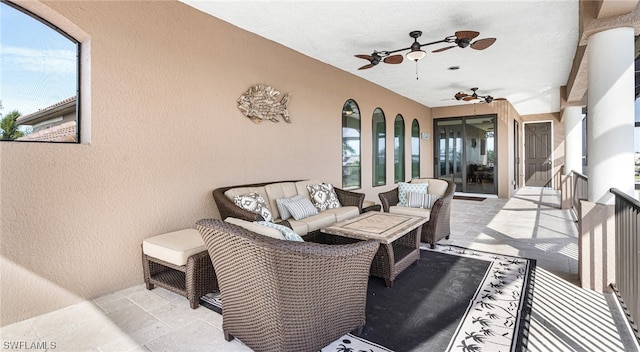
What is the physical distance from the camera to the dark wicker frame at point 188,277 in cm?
256

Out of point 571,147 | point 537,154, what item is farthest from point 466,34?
point 537,154

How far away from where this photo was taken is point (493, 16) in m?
3.74

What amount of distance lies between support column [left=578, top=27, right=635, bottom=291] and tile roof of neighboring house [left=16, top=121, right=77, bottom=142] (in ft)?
15.5

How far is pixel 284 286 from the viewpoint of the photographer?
168 cm

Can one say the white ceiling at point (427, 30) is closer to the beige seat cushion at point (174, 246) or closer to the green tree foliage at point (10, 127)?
the green tree foliage at point (10, 127)

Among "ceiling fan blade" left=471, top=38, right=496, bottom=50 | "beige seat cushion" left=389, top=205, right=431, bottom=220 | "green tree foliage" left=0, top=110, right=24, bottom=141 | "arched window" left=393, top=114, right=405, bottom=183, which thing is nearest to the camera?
"green tree foliage" left=0, top=110, right=24, bottom=141

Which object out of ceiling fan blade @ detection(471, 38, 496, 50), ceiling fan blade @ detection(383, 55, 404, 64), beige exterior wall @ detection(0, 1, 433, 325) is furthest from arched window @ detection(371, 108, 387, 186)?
ceiling fan blade @ detection(471, 38, 496, 50)

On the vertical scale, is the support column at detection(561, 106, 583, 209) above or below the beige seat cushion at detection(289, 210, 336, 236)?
above

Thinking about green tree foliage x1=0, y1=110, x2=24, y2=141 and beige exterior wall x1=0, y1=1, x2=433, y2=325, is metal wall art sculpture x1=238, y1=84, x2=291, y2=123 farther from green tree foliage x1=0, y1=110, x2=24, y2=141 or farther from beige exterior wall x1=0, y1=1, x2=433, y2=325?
green tree foliage x1=0, y1=110, x2=24, y2=141

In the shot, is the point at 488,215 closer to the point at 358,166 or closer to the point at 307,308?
the point at 358,166

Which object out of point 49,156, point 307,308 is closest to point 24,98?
point 49,156

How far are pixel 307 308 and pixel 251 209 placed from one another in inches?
73.5

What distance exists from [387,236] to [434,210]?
4.79 feet
